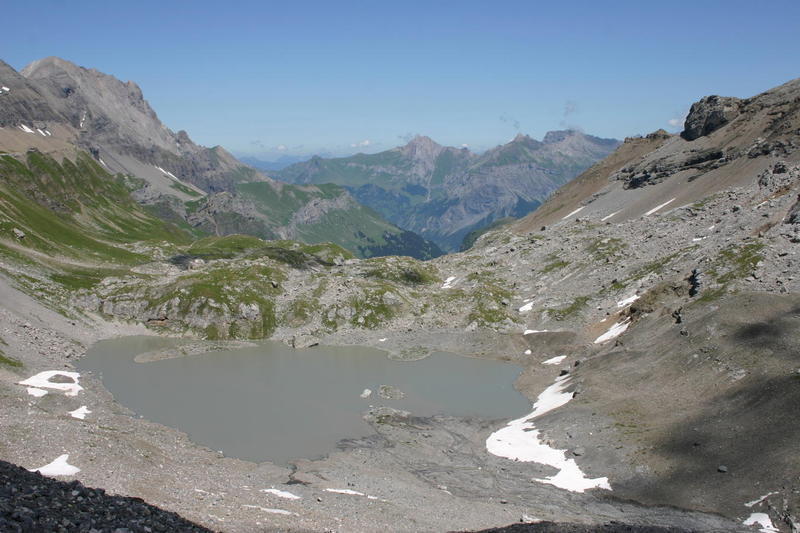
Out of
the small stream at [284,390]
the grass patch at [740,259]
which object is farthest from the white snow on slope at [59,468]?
the grass patch at [740,259]

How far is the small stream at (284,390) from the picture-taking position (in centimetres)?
7050

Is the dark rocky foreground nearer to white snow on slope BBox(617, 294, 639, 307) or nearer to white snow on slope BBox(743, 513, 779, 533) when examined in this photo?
white snow on slope BBox(743, 513, 779, 533)

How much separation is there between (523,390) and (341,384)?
28869mm

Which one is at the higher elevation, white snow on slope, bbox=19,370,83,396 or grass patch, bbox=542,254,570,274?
grass patch, bbox=542,254,570,274

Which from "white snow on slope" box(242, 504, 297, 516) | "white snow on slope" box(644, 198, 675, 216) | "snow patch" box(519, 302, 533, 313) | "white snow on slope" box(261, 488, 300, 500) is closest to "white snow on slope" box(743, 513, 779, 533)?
"white snow on slope" box(242, 504, 297, 516)

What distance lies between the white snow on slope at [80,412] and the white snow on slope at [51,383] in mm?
6502

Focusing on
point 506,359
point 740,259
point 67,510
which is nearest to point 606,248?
point 740,259

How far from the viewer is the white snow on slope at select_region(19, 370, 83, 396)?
251ft

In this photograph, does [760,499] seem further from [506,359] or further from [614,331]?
[506,359]

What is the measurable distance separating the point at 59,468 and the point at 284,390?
47.4 meters

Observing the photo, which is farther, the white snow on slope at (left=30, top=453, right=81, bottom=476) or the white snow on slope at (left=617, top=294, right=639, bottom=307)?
the white snow on slope at (left=617, top=294, right=639, bottom=307)

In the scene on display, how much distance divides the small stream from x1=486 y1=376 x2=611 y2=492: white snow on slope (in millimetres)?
3875

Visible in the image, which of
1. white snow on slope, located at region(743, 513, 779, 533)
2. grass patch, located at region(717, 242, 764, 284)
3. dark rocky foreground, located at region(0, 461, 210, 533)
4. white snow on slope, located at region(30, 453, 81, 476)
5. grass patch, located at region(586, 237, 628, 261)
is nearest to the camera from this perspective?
dark rocky foreground, located at region(0, 461, 210, 533)

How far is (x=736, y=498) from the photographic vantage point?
4709 cm
